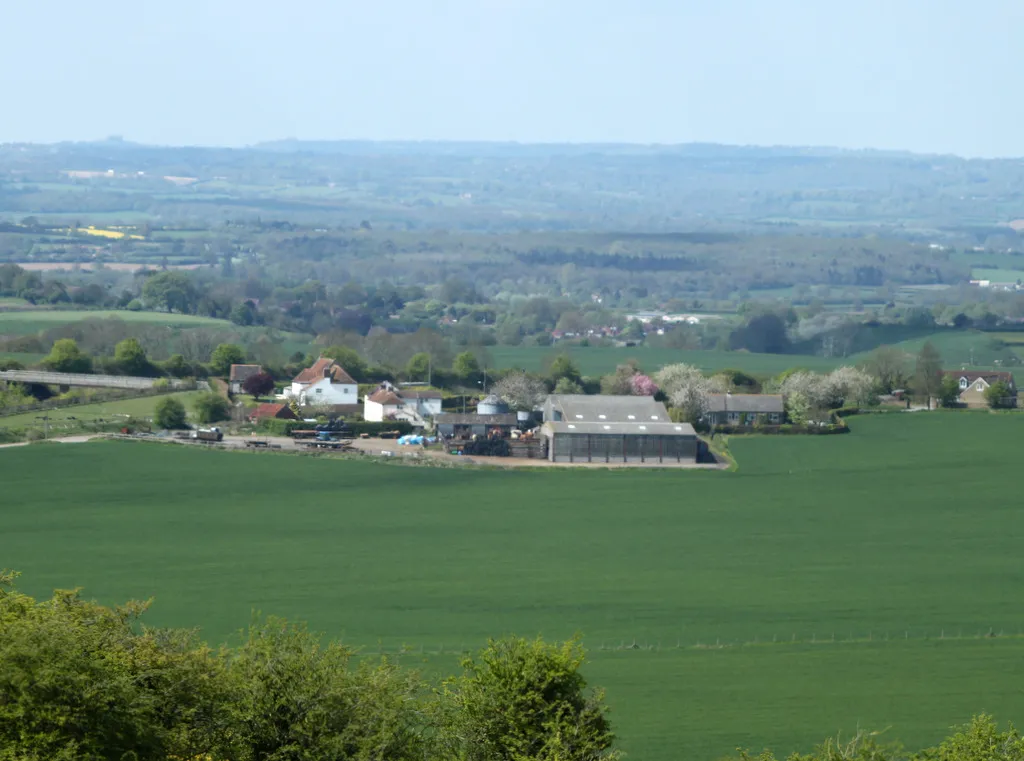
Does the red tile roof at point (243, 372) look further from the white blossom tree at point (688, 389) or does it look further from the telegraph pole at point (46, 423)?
the white blossom tree at point (688, 389)

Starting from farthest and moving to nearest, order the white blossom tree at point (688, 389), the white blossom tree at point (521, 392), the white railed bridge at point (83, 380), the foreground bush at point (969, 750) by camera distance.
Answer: the white railed bridge at point (83, 380)
the white blossom tree at point (521, 392)
the white blossom tree at point (688, 389)
the foreground bush at point (969, 750)

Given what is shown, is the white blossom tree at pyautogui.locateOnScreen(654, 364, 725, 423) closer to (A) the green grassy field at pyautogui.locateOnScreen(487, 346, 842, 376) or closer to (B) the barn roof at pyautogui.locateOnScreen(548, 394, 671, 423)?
(B) the barn roof at pyautogui.locateOnScreen(548, 394, 671, 423)

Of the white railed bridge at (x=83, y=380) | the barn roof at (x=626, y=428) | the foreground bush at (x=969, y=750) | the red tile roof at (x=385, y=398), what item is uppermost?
the foreground bush at (x=969, y=750)

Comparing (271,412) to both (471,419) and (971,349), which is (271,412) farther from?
(971,349)

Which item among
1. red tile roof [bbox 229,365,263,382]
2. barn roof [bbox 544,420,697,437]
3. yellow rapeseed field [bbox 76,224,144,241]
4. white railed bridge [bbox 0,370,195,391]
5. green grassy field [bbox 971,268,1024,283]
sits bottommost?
yellow rapeseed field [bbox 76,224,144,241]

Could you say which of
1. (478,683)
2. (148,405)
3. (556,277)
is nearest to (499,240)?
(556,277)

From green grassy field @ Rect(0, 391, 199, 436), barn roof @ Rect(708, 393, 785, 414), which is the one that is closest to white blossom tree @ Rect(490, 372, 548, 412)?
barn roof @ Rect(708, 393, 785, 414)

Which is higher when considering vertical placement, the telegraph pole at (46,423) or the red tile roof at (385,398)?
the red tile roof at (385,398)

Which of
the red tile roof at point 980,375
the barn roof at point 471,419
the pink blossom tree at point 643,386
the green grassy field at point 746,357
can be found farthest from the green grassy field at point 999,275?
the barn roof at point 471,419
